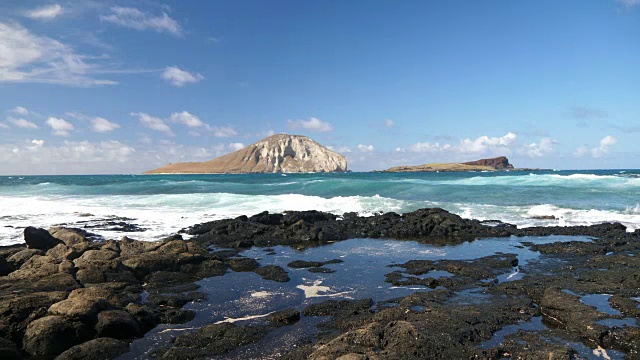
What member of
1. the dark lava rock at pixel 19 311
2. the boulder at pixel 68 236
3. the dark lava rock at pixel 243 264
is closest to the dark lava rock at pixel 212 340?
the dark lava rock at pixel 19 311

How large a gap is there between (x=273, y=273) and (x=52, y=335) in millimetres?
6203

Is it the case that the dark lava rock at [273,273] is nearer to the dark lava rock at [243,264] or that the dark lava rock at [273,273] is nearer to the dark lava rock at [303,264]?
the dark lava rock at [243,264]

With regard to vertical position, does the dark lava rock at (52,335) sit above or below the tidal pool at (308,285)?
above

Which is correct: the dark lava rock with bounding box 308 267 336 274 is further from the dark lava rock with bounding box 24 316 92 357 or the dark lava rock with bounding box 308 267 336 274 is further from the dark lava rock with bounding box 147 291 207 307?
the dark lava rock with bounding box 24 316 92 357

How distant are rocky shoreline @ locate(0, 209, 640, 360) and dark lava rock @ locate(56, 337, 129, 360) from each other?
18 millimetres

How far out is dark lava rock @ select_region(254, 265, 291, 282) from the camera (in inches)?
463

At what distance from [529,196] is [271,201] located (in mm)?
24353

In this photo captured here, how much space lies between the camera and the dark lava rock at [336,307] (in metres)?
8.66

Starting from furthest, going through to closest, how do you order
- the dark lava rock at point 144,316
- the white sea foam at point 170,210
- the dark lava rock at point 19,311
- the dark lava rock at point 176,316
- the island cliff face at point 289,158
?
the island cliff face at point 289,158 < the white sea foam at point 170,210 < the dark lava rock at point 176,316 < the dark lava rock at point 144,316 < the dark lava rock at point 19,311

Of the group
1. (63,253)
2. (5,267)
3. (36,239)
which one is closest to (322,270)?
(63,253)

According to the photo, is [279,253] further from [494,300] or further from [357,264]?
[494,300]

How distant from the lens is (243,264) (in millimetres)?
13555

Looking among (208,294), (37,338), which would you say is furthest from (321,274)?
(37,338)

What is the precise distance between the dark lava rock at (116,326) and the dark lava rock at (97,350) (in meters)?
0.44
